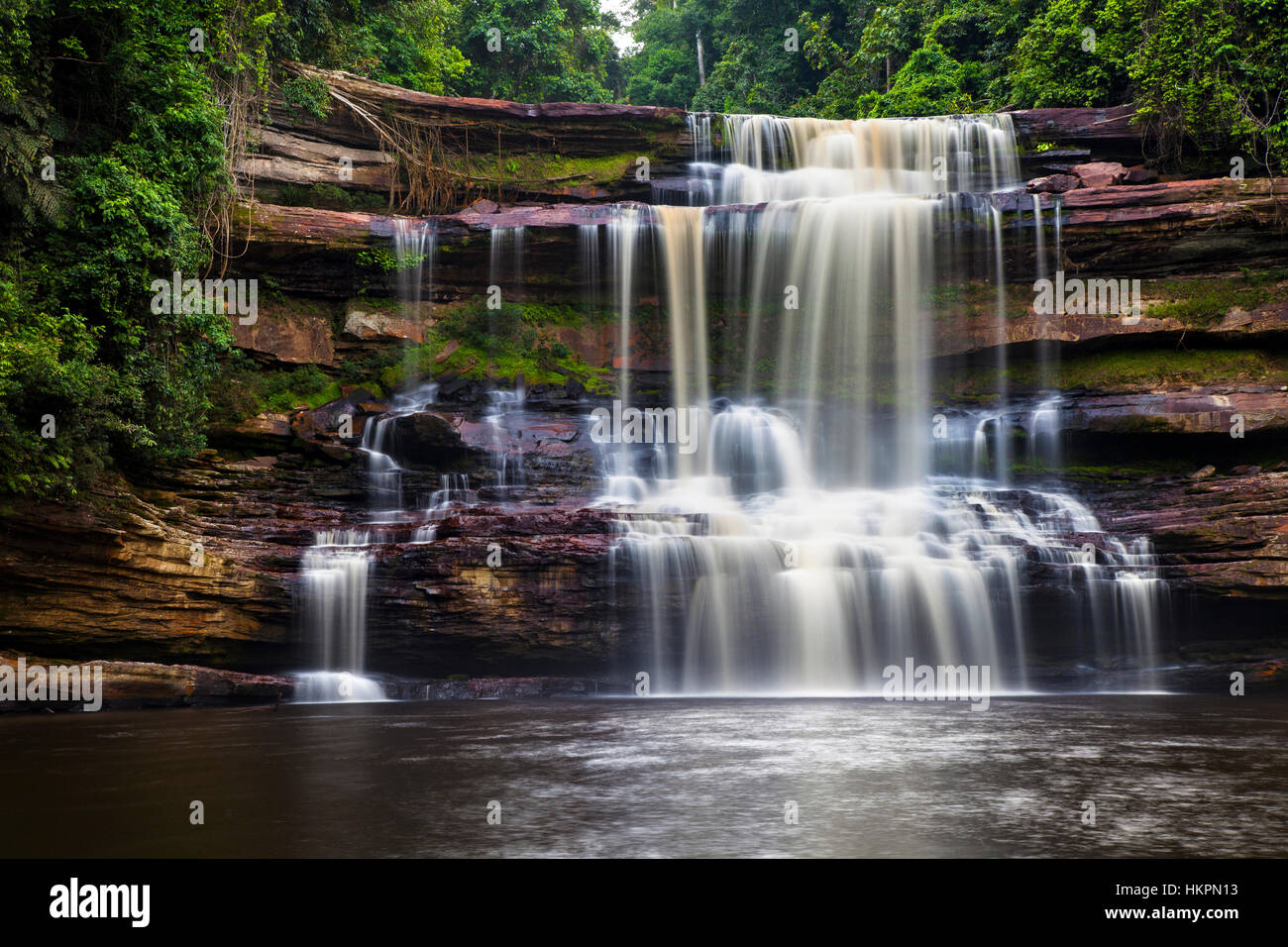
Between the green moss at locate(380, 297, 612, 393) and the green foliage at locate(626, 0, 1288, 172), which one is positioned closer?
the green foliage at locate(626, 0, 1288, 172)

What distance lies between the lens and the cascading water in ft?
44.1

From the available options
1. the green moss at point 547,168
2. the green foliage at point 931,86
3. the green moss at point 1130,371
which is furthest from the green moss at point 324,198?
the green foliage at point 931,86

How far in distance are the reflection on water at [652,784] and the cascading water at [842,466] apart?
3277 mm

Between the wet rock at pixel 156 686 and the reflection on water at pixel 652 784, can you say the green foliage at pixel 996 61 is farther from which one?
the wet rock at pixel 156 686

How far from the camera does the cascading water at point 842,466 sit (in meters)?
13.4

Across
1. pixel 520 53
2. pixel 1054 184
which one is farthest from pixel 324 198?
pixel 520 53

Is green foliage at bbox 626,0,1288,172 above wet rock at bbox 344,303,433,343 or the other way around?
above

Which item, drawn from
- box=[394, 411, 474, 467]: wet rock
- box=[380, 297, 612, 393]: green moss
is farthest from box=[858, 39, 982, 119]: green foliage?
box=[394, 411, 474, 467]: wet rock

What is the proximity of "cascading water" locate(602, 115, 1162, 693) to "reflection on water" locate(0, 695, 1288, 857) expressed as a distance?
3.28 m

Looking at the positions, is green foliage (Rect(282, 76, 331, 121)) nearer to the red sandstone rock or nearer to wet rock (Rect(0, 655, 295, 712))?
wet rock (Rect(0, 655, 295, 712))

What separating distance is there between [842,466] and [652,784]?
579 inches
